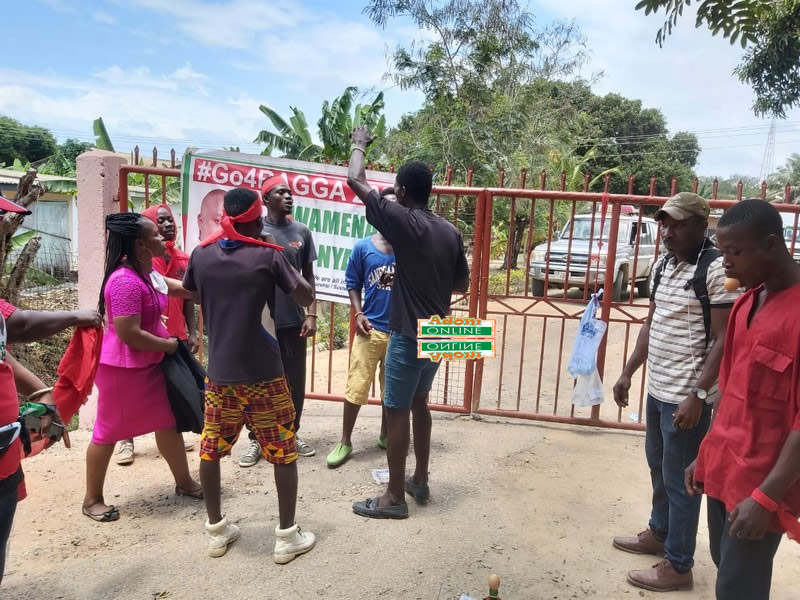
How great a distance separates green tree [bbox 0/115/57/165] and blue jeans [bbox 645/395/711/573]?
135 ft

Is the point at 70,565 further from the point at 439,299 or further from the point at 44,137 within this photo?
the point at 44,137

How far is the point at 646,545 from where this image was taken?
119 inches

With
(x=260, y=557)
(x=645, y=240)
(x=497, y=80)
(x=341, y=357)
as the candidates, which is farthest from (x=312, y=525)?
(x=497, y=80)

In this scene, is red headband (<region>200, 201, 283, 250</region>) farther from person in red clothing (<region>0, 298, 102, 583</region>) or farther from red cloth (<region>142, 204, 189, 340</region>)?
red cloth (<region>142, 204, 189, 340</region>)

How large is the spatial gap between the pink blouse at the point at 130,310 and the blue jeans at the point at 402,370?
1.33 m

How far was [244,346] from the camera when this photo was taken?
2676 millimetres

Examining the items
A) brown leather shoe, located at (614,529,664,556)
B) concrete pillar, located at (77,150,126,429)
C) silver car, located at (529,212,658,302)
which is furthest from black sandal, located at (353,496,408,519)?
silver car, located at (529,212,658,302)

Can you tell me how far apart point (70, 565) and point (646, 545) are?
3.04m

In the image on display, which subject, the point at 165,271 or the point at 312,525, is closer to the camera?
the point at 312,525

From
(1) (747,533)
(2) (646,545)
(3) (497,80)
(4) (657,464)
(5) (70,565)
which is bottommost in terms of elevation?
(5) (70,565)

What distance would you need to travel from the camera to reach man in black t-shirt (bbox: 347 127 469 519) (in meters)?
2.93

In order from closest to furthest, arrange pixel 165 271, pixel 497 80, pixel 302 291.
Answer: pixel 302 291 < pixel 165 271 < pixel 497 80

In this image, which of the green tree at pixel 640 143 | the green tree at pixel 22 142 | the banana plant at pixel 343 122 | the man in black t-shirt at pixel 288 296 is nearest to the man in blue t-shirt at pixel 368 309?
the man in black t-shirt at pixel 288 296

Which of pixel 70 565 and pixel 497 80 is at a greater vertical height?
pixel 497 80
